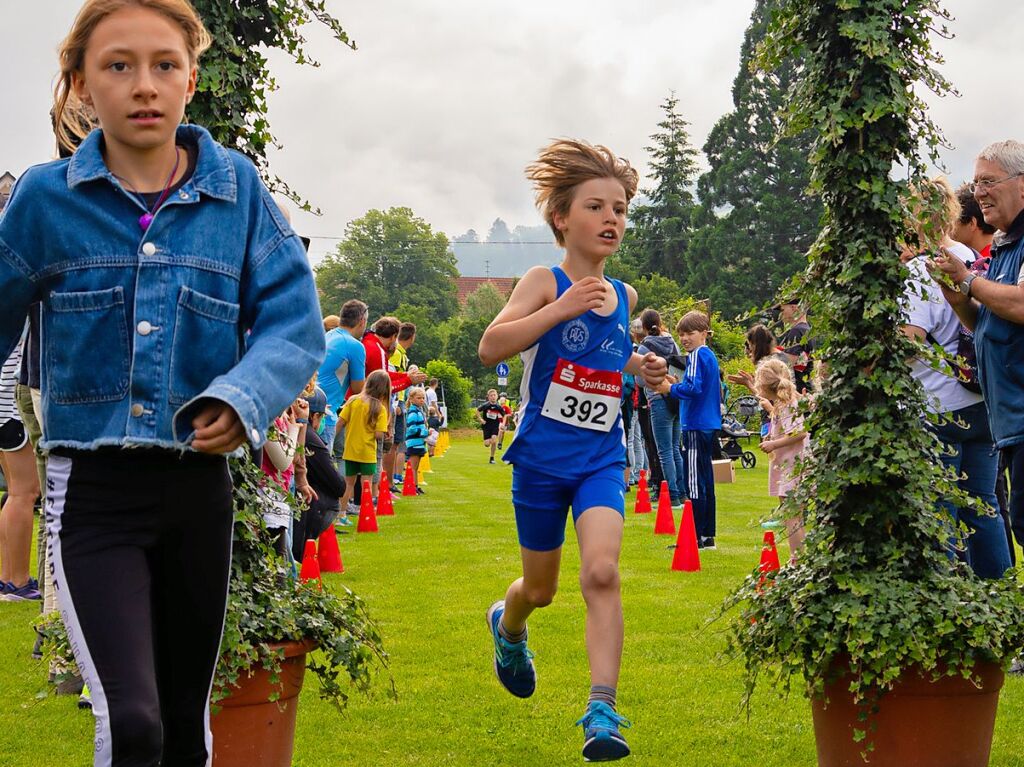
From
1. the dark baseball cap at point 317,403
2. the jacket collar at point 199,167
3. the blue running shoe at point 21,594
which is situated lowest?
the blue running shoe at point 21,594

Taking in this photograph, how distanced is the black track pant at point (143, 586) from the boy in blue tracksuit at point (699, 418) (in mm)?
8465

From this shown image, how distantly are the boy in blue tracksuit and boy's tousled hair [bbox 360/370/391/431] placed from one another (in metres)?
3.57

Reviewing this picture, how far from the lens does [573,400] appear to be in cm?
514

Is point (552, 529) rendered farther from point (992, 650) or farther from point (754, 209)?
point (754, 209)

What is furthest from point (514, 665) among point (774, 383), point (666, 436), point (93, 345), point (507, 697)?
point (666, 436)

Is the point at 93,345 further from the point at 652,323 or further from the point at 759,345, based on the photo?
the point at 652,323

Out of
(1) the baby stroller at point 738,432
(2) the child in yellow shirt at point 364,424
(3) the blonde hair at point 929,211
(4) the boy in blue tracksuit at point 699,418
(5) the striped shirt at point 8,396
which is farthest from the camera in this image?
(1) the baby stroller at point 738,432

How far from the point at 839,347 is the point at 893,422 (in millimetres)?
347

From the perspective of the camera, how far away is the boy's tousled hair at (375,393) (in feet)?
44.1

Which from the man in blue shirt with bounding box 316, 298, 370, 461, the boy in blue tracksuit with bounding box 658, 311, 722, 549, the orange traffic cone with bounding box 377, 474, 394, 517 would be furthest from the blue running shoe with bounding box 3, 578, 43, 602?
the orange traffic cone with bounding box 377, 474, 394, 517

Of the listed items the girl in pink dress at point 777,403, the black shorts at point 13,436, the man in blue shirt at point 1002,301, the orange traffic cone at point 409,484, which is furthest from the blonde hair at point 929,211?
the orange traffic cone at point 409,484

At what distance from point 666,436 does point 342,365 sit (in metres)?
4.04

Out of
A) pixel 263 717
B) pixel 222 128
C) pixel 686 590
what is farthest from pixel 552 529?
pixel 686 590

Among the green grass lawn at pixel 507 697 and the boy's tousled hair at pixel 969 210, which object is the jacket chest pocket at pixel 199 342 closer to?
the green grass lawn at pixel 507 697
